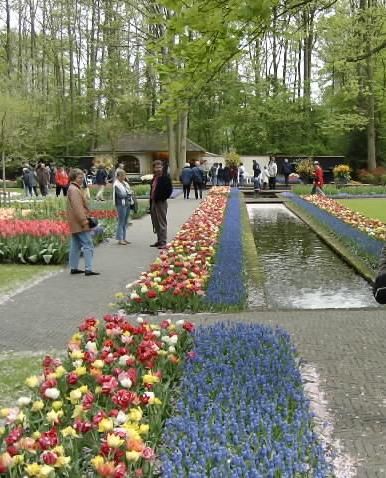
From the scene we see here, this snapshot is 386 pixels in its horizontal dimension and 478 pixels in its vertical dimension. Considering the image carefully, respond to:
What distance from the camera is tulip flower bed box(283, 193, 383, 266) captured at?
1145cm

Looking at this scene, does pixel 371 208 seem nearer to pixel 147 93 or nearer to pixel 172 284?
pixel 172 284

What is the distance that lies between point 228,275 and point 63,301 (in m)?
2.38

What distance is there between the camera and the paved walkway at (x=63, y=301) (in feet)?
20.8

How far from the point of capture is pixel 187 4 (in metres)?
7.06

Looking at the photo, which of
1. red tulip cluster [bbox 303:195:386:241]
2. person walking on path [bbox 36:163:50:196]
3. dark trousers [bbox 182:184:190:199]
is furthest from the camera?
person walking on path [bbox 36:163:50:196]

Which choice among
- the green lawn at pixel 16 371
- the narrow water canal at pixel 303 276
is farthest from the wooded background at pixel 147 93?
the green lawn at pixel 16 371

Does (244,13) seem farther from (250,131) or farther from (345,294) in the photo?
(250,131)

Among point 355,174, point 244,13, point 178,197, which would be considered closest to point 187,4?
point 244,13

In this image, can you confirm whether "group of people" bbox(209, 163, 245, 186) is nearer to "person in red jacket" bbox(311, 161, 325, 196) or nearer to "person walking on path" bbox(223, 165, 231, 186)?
"person walking on path" bbox(223, 165, 231, 186)

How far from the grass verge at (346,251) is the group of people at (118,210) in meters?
3.76

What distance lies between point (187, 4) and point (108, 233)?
8.49 m

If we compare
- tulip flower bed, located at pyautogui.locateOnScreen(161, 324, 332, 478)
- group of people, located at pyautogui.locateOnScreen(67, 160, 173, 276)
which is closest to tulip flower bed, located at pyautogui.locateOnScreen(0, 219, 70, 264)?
group of people, located at pyautogui.locateOnScreen(67, 160, 173, 276)

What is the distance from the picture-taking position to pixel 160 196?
12.6 meters

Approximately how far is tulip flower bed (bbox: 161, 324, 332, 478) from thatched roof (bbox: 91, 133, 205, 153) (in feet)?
152
